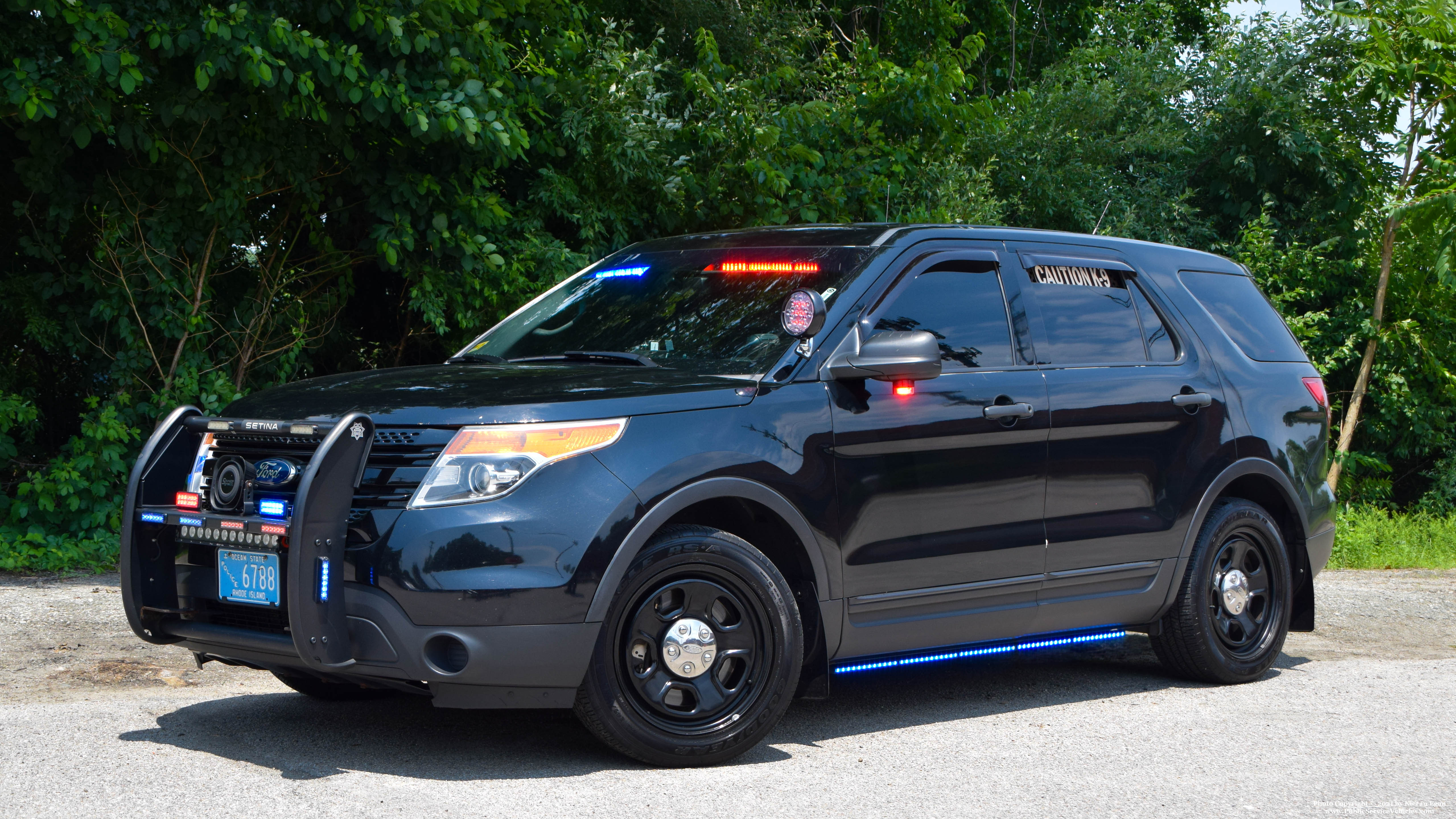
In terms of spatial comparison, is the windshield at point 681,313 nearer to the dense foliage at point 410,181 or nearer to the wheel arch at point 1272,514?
the wheel arch at point 1272,514

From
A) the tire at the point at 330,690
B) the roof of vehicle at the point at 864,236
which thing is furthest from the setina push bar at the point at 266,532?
the roof of vehicle at the point at 864,236

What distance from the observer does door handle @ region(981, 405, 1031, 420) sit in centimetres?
542

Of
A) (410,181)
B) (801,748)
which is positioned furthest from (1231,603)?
(410,181)

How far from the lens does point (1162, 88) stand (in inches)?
672

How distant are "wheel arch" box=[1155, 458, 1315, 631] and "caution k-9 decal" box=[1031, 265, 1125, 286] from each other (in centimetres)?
98

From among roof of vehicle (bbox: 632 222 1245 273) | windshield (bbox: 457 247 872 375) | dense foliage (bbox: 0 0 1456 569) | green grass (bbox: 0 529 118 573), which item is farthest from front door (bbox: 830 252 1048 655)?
green grass (bbox: 0 529 118 573)

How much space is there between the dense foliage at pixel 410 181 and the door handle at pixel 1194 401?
380cm

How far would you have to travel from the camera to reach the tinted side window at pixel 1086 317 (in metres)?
Result: 5.86

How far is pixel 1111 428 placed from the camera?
584cm

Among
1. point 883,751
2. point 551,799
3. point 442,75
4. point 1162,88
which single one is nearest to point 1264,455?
point 883,751

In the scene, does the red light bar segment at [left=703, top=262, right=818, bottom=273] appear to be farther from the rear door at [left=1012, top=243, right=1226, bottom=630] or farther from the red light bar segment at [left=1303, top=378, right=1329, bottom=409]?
the red light bar segment at [left=1303, top=378, right=1329, bottom=409]

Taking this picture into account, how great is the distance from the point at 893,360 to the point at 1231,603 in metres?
2.59

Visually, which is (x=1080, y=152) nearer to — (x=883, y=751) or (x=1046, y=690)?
(x=1046, y=690)

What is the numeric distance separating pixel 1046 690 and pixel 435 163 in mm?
5587
